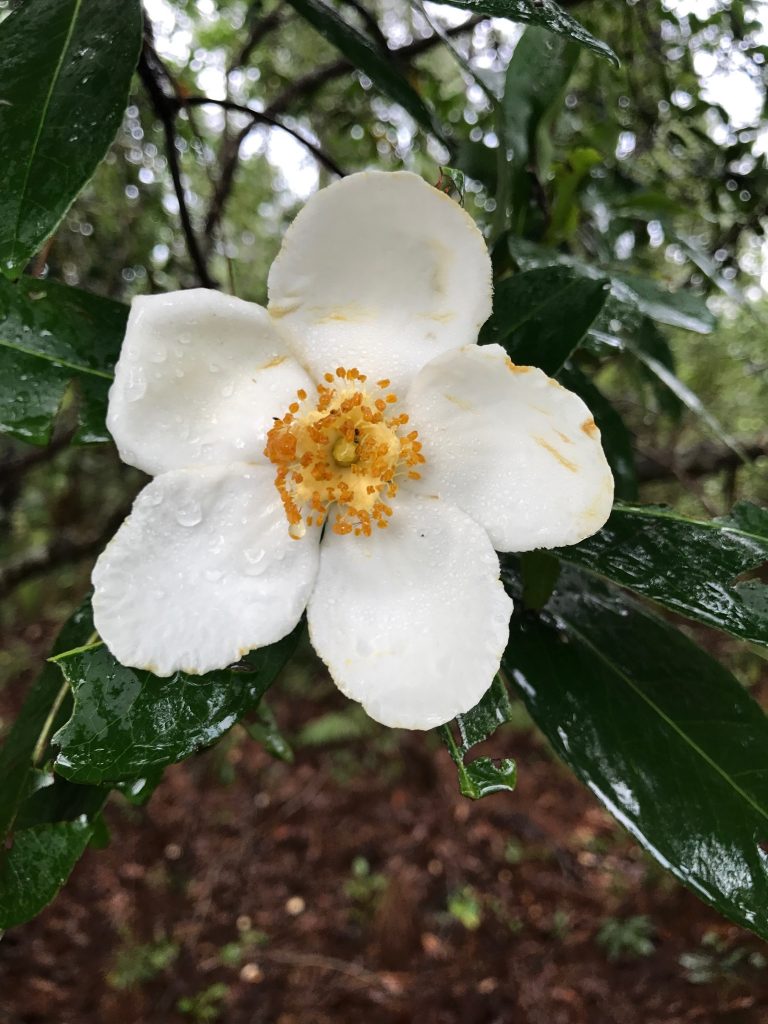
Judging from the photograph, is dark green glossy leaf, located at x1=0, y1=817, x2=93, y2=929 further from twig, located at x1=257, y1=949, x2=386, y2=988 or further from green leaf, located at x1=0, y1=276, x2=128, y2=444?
twig, located at x1=257, y1=949, x2=386, y2=988

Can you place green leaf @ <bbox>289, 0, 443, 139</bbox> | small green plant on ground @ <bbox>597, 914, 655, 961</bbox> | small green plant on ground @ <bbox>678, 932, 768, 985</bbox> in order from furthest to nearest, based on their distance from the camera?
small green plant on ground @ <bbox>597, 914, 655, 961</bbox> < small green plant on ground @ <bbox>678, 932, 768, 985</bbox> < green leaf @ <bbox>289, 0, 443, 139</bbox>

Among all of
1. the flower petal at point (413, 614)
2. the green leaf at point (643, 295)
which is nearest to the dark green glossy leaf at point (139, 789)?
the flower petal at point (413, 614)

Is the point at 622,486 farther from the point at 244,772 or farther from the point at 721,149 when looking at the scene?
the point at 244,772

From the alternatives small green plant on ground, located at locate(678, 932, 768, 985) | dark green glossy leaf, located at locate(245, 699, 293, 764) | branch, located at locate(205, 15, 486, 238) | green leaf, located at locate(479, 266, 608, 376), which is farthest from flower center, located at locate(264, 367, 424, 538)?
small green plant on ground, located at locate(678, 932, 768, 985)

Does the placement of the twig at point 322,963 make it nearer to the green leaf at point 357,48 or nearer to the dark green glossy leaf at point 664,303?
the dark green glossy leaf at point 664,303

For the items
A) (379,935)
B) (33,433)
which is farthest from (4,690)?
(33,433)

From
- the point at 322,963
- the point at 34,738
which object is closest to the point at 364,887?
the point at 322,963
